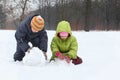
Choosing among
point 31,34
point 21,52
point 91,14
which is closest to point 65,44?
point 31,34

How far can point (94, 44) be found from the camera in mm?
9320

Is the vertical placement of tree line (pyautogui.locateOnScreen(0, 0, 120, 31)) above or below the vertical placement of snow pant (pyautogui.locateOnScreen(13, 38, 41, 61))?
below

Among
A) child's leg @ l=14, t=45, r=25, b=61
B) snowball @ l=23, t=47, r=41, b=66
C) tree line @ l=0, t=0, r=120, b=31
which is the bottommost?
tree line @ l=0, t=0, r=120, b=31

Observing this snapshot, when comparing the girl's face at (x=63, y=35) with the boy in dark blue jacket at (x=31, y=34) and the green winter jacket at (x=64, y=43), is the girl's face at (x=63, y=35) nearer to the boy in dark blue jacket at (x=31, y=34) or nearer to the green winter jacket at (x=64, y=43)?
the green winter jacket at (x=64, y=43)

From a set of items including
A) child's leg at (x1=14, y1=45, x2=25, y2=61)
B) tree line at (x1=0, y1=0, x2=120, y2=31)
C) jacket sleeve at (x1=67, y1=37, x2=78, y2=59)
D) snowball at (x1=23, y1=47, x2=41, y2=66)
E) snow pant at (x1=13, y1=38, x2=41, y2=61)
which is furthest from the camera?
tree line at (x1=0, y1=0, x2=120, y2=31)

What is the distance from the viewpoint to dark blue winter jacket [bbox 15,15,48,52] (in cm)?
590

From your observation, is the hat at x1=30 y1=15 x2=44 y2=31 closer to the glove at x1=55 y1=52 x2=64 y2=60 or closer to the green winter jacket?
the green winter jacket

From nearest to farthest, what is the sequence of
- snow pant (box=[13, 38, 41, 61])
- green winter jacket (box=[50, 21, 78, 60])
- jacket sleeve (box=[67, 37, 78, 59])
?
jacket sleeve (box=[67, 37, 78, 59]) < green winter jacket (box=[50, 21, 78, 60]) < snow pant (box=[13, 38, 41, 61])

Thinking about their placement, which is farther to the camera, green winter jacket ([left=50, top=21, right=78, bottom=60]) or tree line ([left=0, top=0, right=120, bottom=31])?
tree line ([left=0, top=0, right=120, bottom=31])

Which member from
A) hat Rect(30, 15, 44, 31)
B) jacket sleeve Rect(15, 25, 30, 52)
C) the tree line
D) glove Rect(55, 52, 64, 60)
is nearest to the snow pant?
jacket sleeve Rect(15, 25, 30, 52)

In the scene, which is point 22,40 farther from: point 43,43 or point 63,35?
point 63,35

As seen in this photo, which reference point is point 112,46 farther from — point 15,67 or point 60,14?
point 60,14

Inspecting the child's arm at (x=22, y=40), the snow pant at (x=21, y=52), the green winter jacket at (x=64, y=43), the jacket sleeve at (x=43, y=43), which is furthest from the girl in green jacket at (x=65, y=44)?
the child's arm at (x=22, y=40)

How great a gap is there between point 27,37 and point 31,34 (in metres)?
0.11
